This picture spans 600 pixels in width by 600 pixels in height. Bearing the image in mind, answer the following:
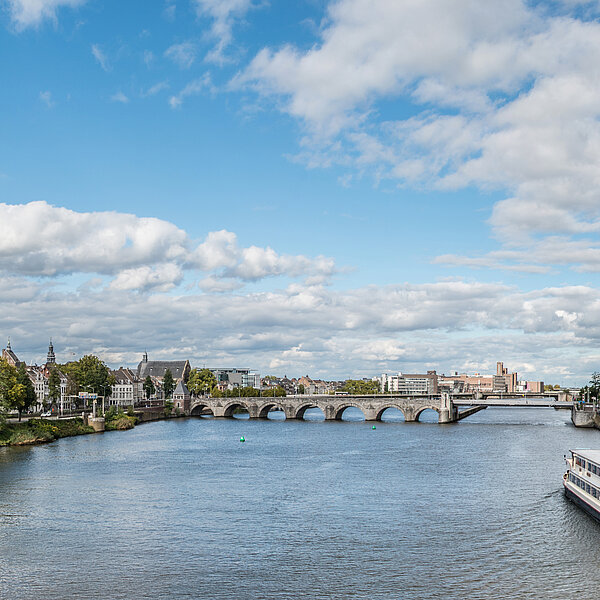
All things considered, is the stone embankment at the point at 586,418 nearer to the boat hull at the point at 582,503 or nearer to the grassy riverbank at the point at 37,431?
the boat hull at the point at 582,503

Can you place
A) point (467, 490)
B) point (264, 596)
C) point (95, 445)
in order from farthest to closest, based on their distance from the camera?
point (95, 445) → point (467, 490) → point (264, 596)

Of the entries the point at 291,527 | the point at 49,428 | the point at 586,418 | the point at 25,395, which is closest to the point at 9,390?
the point at 25,395

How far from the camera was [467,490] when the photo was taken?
70750 millimetres

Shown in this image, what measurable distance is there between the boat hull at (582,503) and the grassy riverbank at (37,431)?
82256mm

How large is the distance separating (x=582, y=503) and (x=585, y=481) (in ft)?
6.52

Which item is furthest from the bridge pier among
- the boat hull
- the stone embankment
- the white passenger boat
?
the boat hull

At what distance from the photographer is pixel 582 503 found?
198ft

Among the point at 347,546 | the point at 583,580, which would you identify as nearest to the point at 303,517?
the point at 347,546

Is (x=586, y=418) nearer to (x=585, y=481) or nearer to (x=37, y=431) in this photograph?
(x=585, y=481)

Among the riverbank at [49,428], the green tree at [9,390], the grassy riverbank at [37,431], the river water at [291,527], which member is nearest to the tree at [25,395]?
the green tree at [9,390]

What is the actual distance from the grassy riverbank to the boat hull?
82.3m

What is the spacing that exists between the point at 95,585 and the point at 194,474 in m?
41.9

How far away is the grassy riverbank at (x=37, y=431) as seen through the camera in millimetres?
109000

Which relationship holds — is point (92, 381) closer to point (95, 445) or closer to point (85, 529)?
point (95, 445)
